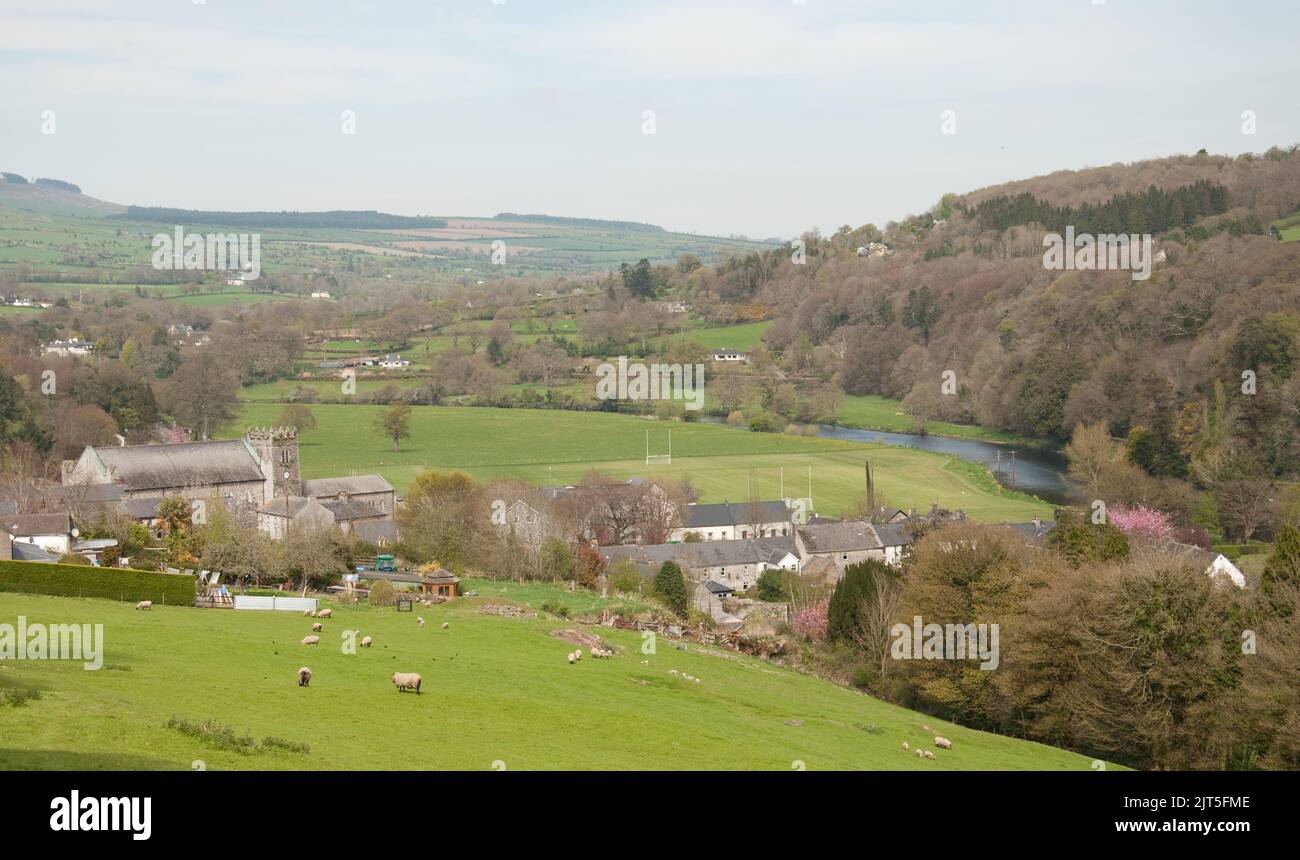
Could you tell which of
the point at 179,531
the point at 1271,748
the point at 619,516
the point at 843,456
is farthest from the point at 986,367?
the point at 1271,748

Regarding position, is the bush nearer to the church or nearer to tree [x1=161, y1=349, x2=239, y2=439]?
the church

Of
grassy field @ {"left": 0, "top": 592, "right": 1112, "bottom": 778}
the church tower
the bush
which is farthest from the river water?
grassy field @ {"left": 0, "top": 592, "right": 1112, "bottom": 778}

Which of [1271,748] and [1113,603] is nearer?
[1271,748]

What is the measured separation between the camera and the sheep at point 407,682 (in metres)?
26.1

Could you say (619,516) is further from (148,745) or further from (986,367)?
(986,367)

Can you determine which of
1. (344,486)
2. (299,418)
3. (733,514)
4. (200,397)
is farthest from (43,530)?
(200,397)

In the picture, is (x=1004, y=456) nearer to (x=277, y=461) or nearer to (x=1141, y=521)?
(x=1141, y=521)

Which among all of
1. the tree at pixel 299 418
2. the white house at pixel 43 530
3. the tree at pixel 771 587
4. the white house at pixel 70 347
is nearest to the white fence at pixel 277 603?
the white house at pixel 43 530

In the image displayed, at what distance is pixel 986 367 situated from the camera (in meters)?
127

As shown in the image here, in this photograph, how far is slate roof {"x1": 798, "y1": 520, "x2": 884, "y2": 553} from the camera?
226 ft

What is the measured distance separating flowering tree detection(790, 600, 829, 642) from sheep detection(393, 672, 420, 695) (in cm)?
2425
